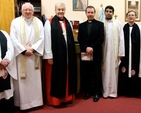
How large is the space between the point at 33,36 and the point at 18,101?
3.30ft

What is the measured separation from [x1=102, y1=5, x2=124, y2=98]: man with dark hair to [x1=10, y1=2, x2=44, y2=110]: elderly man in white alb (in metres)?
1.16

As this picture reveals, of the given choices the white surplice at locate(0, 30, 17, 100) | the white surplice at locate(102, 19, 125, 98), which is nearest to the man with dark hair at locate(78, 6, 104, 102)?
the white surplice at locate(102, 19, 125, 98)

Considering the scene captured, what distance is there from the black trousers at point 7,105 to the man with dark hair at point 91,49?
128 cm

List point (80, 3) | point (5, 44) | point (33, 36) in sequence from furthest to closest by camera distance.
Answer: point (80, 3) < point (33, 36) < point (5, 44)

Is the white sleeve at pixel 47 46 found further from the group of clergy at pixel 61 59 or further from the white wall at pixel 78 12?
the white wall at pixel 78 12

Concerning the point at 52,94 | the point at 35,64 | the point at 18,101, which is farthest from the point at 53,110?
the point at 35,64

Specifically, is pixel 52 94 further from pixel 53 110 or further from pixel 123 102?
pixel 123 102

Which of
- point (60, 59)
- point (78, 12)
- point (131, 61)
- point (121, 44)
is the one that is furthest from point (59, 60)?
point (78, 12)

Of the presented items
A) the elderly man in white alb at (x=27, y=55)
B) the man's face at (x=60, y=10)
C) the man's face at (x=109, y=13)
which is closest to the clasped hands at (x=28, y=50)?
the elderly man in white alb at (x=27, y=55)

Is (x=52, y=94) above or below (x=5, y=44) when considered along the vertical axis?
below

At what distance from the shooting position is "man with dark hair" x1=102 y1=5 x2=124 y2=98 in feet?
11.2

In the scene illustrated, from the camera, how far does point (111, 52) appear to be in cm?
344

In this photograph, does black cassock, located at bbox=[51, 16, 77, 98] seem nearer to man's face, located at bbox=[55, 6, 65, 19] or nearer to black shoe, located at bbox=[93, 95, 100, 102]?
man's face, located at bbox=[55, 6, 65, 19]

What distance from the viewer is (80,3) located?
4.34 metres
